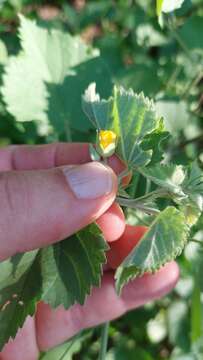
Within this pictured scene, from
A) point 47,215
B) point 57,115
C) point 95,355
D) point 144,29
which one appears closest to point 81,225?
point 47,215

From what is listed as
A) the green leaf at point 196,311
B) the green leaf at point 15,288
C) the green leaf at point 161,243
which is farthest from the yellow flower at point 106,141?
the green leaf at point 196,311

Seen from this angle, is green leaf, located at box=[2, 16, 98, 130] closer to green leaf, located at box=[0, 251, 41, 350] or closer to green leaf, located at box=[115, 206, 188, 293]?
green leaf, located at box=[0, 251, 41, 350]

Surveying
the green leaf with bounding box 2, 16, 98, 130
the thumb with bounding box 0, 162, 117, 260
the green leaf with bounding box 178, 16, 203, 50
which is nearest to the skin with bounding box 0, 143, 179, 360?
the thumb with bounding box 0, 162, 117, 260

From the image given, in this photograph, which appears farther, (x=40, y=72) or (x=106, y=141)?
Result: (x=40, y=72)

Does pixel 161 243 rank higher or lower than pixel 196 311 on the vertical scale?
higher

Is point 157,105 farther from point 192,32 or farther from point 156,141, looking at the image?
point 156,141

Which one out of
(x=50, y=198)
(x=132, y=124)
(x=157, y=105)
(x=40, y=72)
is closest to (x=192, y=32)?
(x=157, y=105)

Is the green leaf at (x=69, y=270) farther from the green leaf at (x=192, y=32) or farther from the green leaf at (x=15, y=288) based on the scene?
the green leaf at (x=192, y=32)
